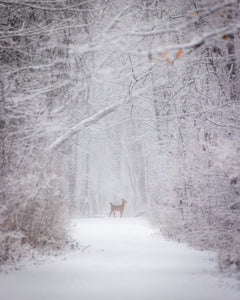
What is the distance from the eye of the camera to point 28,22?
686 cm

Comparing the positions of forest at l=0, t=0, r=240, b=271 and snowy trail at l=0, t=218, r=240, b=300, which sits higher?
forest at l=0, t=0, r=240, b=271

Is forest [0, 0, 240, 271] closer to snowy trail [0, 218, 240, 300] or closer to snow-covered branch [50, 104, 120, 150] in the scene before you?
snow-covered branch [50, 104, 120, 150]

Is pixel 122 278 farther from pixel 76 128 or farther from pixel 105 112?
pixel 105 112

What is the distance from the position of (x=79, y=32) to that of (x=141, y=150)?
18479mm

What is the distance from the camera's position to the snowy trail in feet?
11.9

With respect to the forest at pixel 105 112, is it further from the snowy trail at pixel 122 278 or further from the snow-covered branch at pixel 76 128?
the snowy trail at pixel 122 278

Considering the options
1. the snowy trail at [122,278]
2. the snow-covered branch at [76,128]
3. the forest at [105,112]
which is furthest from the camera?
the snow-covered branch at [76,128]

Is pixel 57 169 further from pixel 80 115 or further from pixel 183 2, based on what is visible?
pixel 183 2

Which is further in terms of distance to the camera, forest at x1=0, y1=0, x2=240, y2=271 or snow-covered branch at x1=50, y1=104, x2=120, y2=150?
snow-covered branch at x1=50, y1=104, x2=120, y2=150

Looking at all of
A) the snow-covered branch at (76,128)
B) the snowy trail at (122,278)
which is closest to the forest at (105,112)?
the snow-covered branch at (76,128)

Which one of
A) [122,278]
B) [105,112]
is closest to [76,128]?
[105,112]

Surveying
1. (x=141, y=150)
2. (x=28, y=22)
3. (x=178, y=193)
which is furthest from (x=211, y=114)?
(x=141, y=150)

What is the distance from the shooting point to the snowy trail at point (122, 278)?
11.9 feet

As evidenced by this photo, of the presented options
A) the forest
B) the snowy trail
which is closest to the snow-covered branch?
the forest
